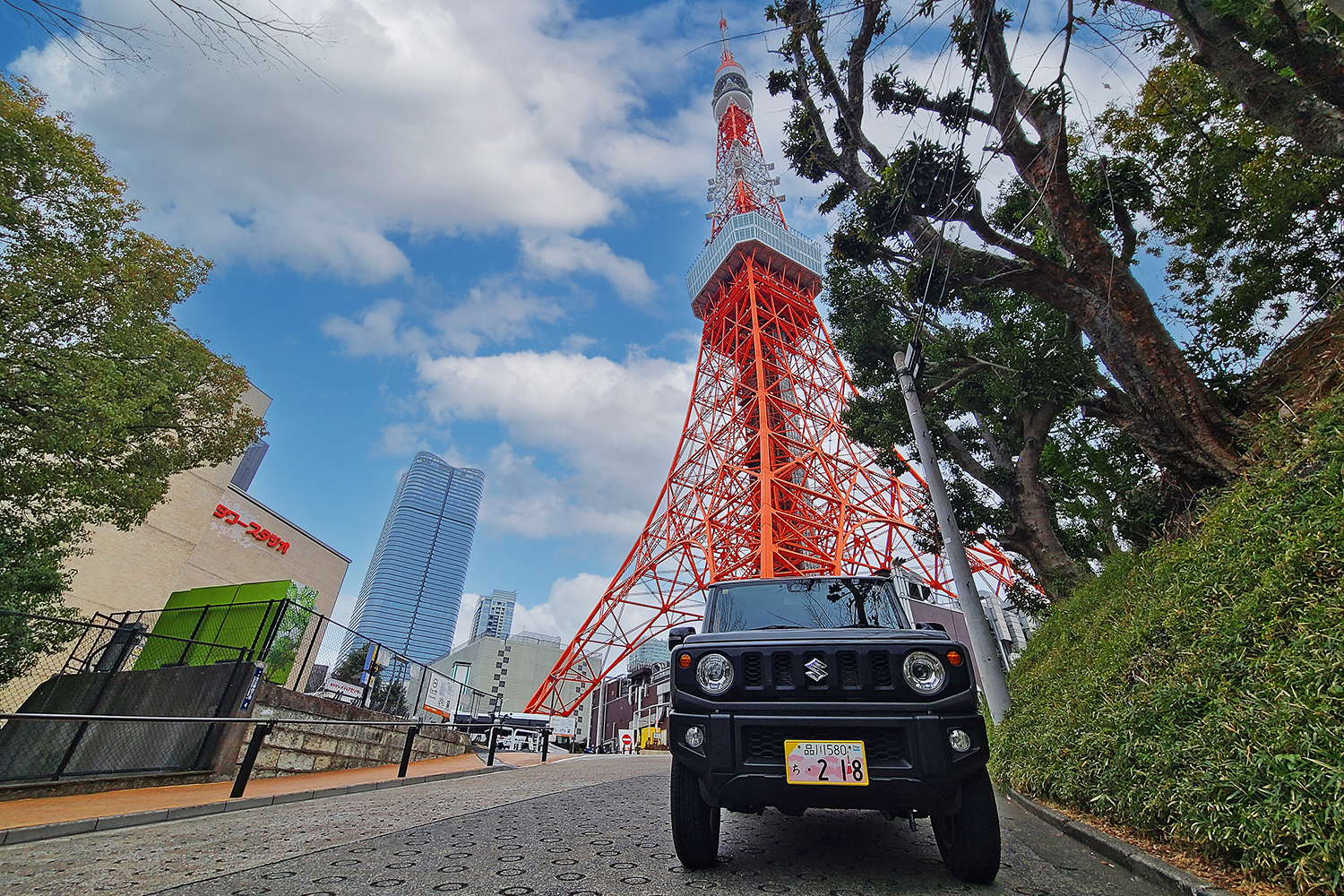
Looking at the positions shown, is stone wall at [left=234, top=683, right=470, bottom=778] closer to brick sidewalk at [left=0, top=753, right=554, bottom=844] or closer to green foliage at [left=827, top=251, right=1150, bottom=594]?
brick sidewalk at [left=0, top=753, right=554, bottom=844]

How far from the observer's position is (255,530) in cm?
2505

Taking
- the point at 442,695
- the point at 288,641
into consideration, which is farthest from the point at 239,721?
the point at 442,695

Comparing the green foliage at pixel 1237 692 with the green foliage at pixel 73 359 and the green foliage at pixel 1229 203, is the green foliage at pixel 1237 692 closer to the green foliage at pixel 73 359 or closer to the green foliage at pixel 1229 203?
the green foliage at pixel 1229 203

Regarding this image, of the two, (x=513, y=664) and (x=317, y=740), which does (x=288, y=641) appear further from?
(x=513, y=664)

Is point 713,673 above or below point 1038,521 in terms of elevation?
below

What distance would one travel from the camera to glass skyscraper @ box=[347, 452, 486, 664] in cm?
13938

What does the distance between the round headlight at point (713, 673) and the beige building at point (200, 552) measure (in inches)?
684

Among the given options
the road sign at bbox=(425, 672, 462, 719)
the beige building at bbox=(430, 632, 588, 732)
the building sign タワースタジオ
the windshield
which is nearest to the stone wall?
the road sign at bbox=(425, 672, 462, 719)

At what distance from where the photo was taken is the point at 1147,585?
5.16m

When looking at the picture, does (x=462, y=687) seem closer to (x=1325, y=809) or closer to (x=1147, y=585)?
(x=1147, y=585)

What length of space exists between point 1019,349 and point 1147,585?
4.92m

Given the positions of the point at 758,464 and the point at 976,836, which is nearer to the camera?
the point at 976,836

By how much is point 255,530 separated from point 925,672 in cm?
2975

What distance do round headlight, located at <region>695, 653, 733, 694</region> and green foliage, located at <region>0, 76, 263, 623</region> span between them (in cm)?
904
